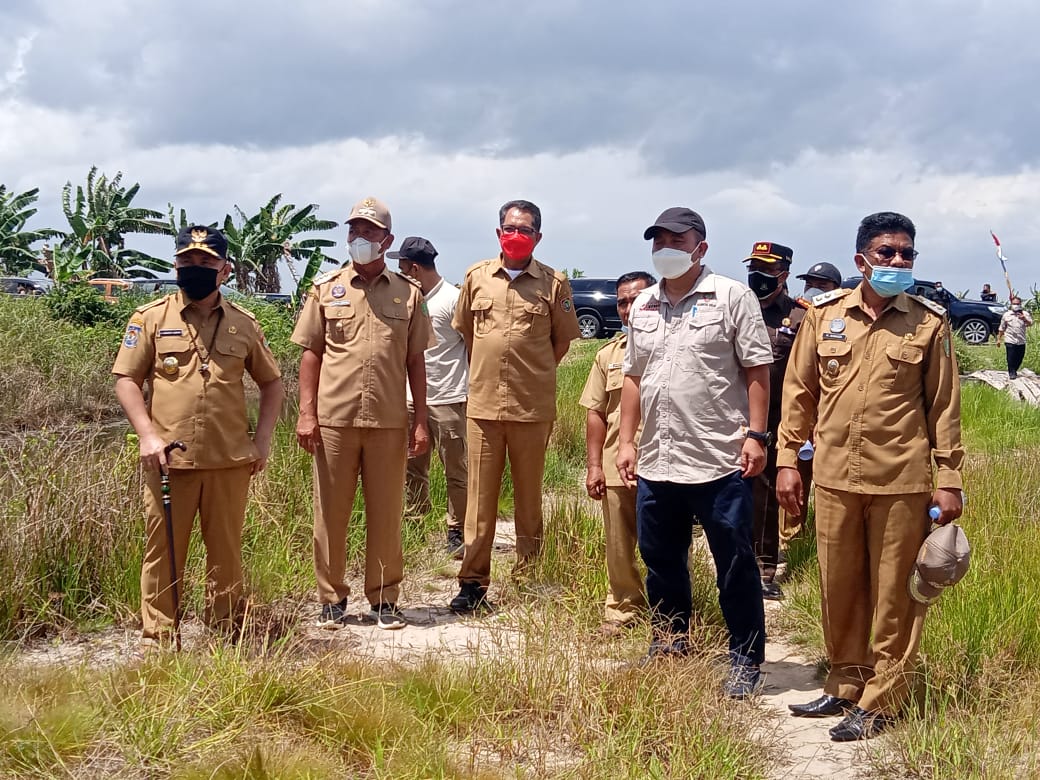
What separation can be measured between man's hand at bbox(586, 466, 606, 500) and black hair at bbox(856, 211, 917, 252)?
1838 millimetres

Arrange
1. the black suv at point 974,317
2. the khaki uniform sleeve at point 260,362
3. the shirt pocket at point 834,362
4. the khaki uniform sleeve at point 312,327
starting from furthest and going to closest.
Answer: the black suv at point 974,317, the khaki uniform sleeve at point 312,327, the khaki uniform sleeve at point 260,362, the shirt pocket at point 834,362

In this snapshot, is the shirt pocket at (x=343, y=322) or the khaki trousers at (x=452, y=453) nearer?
the shirt pocket at (x=343, y=322)

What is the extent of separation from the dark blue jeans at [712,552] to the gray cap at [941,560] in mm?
750

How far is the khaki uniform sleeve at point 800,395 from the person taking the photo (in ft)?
14.2

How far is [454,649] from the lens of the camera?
5074mm

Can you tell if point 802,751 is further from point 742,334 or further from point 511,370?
point 511,370

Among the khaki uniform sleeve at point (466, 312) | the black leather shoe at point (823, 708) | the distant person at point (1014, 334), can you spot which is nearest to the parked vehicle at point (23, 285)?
the distant person at point (1014, 334)

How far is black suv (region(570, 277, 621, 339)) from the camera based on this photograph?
24453 millimetres

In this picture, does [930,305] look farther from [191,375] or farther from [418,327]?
[191,375]

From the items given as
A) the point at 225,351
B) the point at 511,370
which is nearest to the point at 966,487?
the point at 511,370

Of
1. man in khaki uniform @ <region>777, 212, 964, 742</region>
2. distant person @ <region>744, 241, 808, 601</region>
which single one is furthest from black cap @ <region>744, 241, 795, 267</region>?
man in khaki uniform @ <region>777, 212, 964, 742</region>

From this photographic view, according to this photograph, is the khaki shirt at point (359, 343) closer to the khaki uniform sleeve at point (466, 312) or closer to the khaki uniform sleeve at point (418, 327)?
the khaki uniform sleeve at point (418, 327)

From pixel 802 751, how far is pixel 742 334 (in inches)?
66.6

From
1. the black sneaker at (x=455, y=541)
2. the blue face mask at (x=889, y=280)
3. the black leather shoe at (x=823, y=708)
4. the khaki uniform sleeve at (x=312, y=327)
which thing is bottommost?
the black leather shoe at (x=823, y=708)
